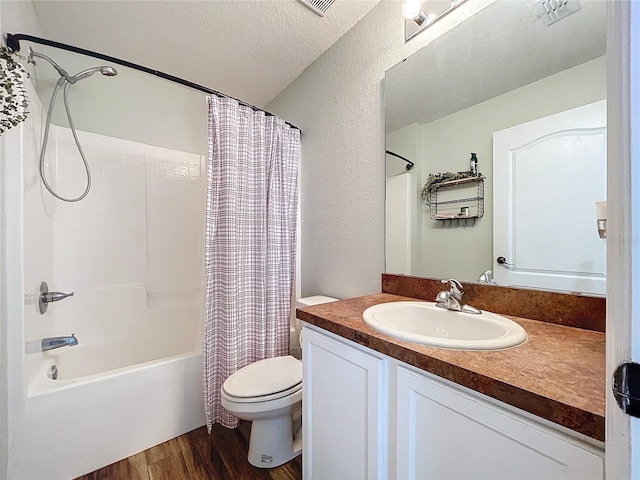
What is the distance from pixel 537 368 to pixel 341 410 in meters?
0.58

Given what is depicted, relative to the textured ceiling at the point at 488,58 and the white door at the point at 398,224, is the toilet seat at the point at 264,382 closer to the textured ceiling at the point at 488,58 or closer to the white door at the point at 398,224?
the white door at the point at 398,224

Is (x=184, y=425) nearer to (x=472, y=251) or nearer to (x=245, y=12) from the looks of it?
(x=472, y=251)

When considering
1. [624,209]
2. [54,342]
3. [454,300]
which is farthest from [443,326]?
[54,342]

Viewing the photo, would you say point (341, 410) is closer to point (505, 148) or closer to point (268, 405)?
point (268, 405)

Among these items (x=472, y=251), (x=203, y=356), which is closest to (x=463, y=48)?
(x=472, y=251)

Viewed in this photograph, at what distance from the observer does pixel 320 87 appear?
1817 mm

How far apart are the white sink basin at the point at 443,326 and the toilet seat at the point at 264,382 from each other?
2.00ft

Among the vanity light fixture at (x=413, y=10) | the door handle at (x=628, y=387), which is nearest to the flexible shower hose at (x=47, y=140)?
the vanity light fixture at (x=413, y=10)

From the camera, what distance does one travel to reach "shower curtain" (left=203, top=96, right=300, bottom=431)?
151 centimetres

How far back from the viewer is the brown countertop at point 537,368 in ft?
1.50

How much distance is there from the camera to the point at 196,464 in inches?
51.7

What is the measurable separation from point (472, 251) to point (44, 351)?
2.15m

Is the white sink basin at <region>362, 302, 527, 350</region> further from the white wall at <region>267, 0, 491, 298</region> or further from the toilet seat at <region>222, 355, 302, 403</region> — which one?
the toilet seat at <region>222, 355, 302, 403</region>

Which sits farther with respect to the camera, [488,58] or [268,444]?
[268,444]
